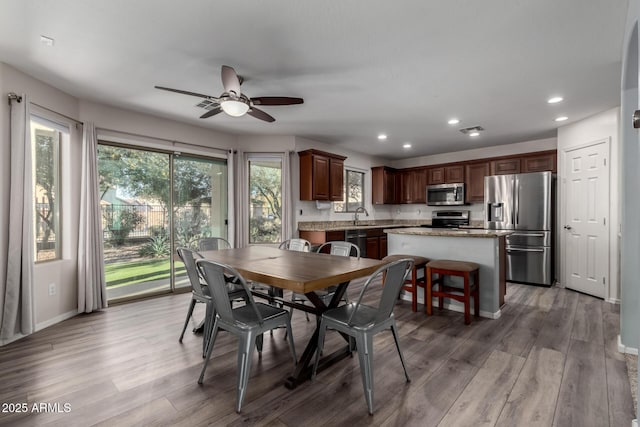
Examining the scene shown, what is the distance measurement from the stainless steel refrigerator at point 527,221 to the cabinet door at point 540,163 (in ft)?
1.16

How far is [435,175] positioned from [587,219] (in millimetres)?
2852

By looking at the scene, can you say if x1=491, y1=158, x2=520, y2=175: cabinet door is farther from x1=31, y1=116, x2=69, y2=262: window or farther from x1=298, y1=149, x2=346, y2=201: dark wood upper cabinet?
x1=31, y1=116, x2=69, y2=262: window

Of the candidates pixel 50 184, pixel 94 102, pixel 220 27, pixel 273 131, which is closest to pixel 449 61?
pixel 220 27

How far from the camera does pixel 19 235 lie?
110 inches

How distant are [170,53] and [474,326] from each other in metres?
3.78

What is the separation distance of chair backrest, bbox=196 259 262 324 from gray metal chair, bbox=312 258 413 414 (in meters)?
0.51

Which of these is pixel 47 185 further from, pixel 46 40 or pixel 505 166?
pixel 505 166

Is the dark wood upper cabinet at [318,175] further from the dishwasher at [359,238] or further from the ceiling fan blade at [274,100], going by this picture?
the ceiling fan blade at [274,100]

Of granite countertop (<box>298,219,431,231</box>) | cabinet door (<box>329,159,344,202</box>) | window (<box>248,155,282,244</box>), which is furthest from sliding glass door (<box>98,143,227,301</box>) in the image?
cabinet door (<box>329,159,344,202</box>)

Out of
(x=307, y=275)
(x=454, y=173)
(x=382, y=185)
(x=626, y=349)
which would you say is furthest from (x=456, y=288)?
(x=382, y=185)

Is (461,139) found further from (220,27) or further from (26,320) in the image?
(26,320)

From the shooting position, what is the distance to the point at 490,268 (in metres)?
3.38

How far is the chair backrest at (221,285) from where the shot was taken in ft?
6.00

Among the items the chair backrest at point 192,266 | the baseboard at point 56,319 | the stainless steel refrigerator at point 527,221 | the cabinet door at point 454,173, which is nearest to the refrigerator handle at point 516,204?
the stainless steel refrigerator at point 527,221
